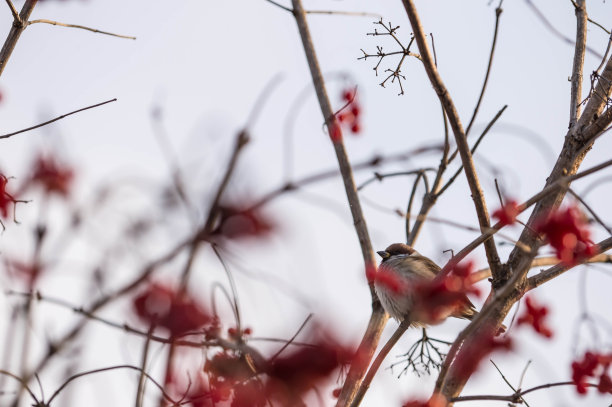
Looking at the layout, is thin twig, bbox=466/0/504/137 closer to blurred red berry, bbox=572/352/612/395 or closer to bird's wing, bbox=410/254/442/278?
blurred red berry, bbox=572/352/612/395

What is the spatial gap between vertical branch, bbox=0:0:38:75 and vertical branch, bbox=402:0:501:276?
164cm

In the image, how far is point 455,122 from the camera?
3131 mm

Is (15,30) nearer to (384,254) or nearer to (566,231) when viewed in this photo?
(566,231)

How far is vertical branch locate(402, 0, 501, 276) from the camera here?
10.0 feet

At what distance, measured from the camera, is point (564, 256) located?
8.71 ft

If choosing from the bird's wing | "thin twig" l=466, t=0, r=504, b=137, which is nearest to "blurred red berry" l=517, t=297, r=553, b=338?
"thin twig" l=466, t=0, r=504, b=137

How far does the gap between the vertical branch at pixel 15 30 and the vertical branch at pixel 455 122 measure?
164cm

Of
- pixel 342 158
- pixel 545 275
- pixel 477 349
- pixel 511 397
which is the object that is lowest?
pixel 511 397

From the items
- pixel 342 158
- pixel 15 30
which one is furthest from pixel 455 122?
pixel 15 30

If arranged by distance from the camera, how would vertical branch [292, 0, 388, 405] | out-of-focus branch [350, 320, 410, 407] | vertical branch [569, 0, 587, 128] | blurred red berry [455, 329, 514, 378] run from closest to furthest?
1. out-of-focus branch [350, 320, 410, 407]
2. blurred red berry [455, 329, 514, 378]
3. vertical branch [292, 0, 388, 405]
4. vertical branch [569, 0, 587, 128]

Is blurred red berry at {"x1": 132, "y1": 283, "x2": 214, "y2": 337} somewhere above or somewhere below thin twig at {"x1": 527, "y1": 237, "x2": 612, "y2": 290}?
below

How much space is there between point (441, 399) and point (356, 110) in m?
2.01

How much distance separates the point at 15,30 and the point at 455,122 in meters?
1.96

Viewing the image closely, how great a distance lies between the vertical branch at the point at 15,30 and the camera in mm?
2918
